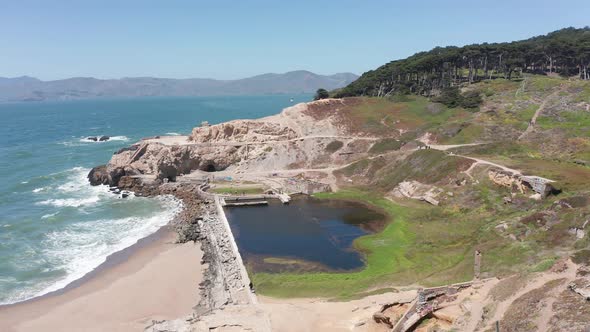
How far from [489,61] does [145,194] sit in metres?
93.5

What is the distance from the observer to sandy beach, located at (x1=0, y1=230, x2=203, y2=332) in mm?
34625

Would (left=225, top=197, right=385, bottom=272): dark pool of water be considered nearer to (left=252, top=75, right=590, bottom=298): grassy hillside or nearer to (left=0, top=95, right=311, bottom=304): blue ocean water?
(left=252, top=75, right=590, bottom=298): grassy hillside

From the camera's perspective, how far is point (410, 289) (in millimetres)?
33156

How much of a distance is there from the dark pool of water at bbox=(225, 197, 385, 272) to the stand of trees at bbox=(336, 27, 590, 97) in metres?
58.6

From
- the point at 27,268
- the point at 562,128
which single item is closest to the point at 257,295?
the point at 27,268

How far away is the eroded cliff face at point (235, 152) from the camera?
255ft

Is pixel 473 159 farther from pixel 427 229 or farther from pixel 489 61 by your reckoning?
pixel 489 61

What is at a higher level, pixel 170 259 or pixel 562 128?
pixel 562 128

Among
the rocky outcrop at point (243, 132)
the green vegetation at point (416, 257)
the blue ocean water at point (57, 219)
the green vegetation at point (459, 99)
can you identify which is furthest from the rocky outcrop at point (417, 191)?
the green vegetation at point (459, 99)

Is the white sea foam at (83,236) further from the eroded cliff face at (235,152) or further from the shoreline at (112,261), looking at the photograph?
the eroded cliff face at (235,152)

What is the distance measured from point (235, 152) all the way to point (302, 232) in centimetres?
3349

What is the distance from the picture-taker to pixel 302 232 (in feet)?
170

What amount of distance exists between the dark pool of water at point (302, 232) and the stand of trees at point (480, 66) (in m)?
58.6

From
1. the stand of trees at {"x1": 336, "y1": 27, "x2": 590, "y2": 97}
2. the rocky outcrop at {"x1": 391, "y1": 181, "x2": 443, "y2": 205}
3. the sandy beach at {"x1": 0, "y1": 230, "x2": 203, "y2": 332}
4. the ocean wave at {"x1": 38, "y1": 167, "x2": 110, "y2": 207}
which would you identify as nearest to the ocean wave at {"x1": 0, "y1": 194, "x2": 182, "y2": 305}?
the sandy beach at {"x1": 0, "y1": 230, "x2": 203, "y2": 332}
